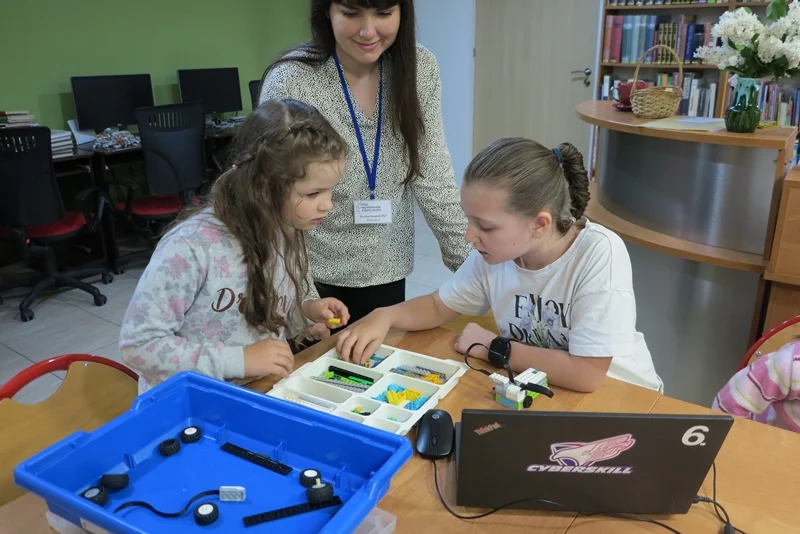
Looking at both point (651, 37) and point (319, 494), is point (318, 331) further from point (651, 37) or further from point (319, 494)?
point (651, 37)

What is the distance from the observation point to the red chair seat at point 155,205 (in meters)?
3.86

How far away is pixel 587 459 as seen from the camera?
2.72ft

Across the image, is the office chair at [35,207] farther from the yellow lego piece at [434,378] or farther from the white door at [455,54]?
the white door at [455,54]

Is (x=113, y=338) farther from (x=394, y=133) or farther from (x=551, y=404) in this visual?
(x=551, y=404)

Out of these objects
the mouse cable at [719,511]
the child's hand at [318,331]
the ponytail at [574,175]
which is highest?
the ponytail at [574,175]

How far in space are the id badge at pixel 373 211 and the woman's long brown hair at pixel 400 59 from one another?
15cm

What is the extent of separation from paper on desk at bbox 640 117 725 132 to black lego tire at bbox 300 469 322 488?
1.72 meters

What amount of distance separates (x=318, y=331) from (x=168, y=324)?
0.38 m

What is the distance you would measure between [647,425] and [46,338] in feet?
10.5

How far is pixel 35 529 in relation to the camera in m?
0.87

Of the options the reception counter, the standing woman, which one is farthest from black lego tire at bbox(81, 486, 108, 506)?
the reception counter

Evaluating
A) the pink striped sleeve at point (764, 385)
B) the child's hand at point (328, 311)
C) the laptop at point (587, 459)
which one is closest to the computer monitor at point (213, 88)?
the child's hand at point (328, 311)

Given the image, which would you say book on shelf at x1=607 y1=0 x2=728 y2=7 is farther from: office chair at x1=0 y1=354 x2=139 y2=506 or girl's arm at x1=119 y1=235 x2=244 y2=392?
office chair at x1=0 y1=354 x2=139 y2=506

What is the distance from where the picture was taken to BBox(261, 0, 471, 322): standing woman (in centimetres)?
149
